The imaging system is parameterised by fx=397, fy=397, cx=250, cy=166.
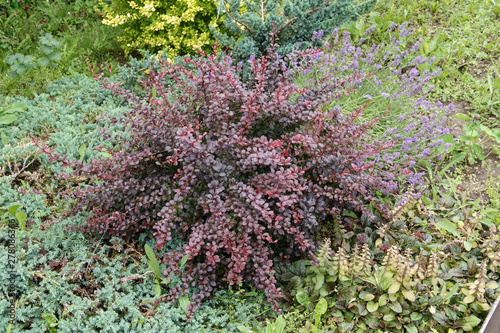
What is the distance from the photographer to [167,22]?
4328 millimetres

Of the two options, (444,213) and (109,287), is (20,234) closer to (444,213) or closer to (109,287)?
(109,287)

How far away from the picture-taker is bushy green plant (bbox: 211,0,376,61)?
380cm

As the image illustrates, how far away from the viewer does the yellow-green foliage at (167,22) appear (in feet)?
14.4

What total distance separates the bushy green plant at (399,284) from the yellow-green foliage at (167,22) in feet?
9.16

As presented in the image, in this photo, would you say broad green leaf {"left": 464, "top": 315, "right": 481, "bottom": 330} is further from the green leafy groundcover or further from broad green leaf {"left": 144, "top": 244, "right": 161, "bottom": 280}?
broad green leaf {"left": 144, "top": 244, "right": 161, "bottom": 280}

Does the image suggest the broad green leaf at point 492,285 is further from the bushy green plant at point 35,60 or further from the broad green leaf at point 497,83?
the bushy green plant at point 35,60

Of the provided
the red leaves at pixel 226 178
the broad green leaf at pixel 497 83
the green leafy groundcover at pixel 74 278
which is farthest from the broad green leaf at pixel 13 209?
the broad green leaf at pixel 497 83

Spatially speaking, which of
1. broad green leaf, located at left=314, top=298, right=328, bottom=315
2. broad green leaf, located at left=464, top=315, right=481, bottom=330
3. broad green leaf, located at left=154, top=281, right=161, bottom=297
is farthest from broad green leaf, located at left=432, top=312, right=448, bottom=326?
broad green leaf, located at left=154, top=281, right=161, bottom=297

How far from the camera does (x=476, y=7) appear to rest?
577 centimetres

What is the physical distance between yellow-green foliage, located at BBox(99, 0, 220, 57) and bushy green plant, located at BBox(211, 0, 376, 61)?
411 mm

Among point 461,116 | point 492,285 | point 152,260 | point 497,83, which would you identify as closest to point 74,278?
point 152,260

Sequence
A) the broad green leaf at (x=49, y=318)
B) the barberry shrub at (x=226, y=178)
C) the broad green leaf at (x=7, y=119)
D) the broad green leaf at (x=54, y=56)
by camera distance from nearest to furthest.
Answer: the broad green leaf at (x=49, y=318)
the barberry shrub at (x=226, y=178)
the broad green leaf at (x=7, y=119)
the broad green leaf at (x=54, y=56)

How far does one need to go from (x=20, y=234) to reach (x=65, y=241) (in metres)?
0.32

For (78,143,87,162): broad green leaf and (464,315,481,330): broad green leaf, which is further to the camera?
(78,143,87,162): broad green leaf
